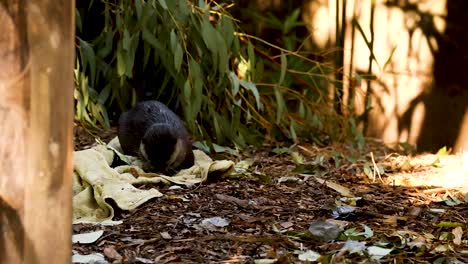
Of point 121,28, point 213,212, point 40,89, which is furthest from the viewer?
point 121,28

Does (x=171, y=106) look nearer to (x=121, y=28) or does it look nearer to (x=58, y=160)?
(x=121, y=28)

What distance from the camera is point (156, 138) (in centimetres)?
430

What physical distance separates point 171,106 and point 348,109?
110 centimetres

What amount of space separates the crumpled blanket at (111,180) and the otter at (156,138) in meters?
0.08

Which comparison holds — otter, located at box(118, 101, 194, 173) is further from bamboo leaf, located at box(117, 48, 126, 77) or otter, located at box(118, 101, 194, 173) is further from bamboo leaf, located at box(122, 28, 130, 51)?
bamboo leaf, located at box(122, 28, 130, 51)

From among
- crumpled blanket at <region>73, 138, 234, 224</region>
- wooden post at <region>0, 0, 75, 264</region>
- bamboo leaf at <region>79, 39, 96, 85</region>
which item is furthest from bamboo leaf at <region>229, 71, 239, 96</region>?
wooden post at <region>0, 0, 75, 264</region>

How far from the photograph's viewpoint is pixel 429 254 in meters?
2.75

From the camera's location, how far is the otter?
4148mm

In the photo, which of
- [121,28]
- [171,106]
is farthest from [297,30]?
[121,28]

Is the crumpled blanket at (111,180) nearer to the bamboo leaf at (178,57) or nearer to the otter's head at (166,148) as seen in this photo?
the otter's head at (166,148)

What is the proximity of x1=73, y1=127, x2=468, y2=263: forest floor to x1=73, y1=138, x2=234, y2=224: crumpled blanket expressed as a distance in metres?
0.06

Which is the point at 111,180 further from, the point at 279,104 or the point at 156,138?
the point at 279,104

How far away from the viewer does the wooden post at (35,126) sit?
192 cm

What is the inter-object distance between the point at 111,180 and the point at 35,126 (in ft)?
5.72
